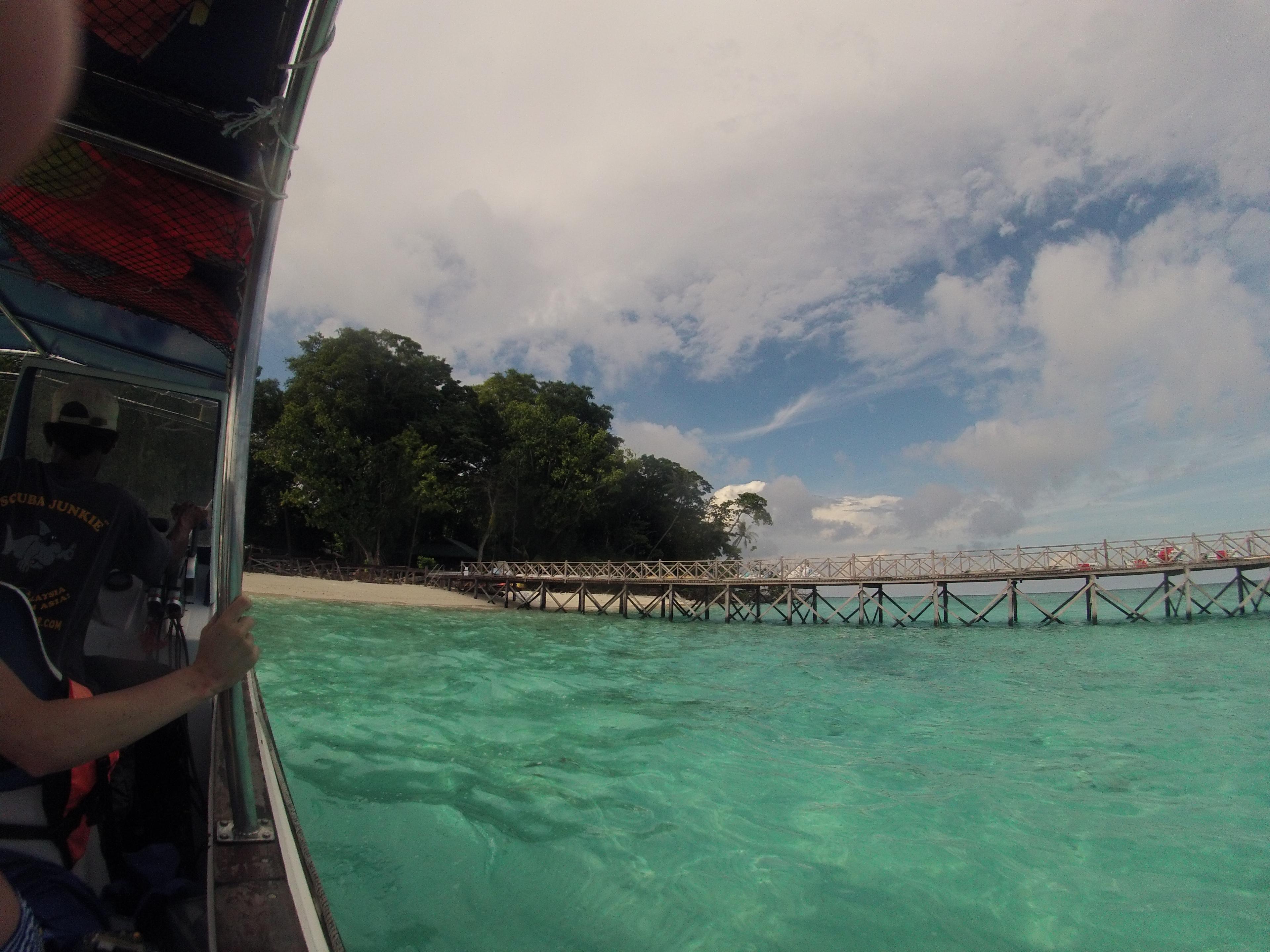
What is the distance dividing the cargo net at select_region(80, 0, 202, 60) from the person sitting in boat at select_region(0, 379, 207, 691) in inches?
50.3

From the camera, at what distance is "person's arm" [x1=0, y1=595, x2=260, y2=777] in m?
1.16

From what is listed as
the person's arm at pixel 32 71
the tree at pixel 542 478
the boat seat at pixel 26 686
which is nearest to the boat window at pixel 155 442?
the boat seat at pixel 26 686

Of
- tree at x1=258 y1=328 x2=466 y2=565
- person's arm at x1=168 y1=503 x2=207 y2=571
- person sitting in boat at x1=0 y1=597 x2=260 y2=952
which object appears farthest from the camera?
tree at x1=258 y1=328 x2=466 y2=565

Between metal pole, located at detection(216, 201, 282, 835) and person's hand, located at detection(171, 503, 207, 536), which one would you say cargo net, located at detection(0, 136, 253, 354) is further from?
person's hand, located at detection(171, 503, 207, 536)

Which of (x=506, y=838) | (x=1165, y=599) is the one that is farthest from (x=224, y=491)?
(x=1165, y=599)

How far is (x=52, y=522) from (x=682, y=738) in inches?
205

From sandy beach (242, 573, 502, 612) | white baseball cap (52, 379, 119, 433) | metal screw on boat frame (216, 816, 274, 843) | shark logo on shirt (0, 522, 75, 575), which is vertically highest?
white baseball cap (52, 379, 119, 433)

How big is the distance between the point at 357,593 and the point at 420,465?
8.77m

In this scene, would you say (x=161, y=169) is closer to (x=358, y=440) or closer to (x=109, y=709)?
(x=109, y=709)

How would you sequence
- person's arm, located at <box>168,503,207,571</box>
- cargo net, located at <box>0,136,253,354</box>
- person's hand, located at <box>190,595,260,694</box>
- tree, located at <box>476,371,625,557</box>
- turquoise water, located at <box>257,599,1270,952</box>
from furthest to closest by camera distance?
tree, located at <box>476,371,625,557</box>
turquoise water, located at <box>257,599,1270,952</box>
person's arm, located at <box>168,503,207,571</box>
cargo net, located at <box>0,136,253,354</box>
person's hand, located at <box>190,595,260,694</box>

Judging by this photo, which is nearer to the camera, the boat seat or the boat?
the boat seat

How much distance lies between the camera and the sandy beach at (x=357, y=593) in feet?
78.6

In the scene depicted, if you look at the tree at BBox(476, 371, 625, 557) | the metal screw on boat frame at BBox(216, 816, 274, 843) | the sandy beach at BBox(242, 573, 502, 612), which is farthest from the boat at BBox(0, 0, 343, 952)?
the tree at BBox(476, 371, 625, 557)

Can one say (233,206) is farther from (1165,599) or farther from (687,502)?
(687,502)
